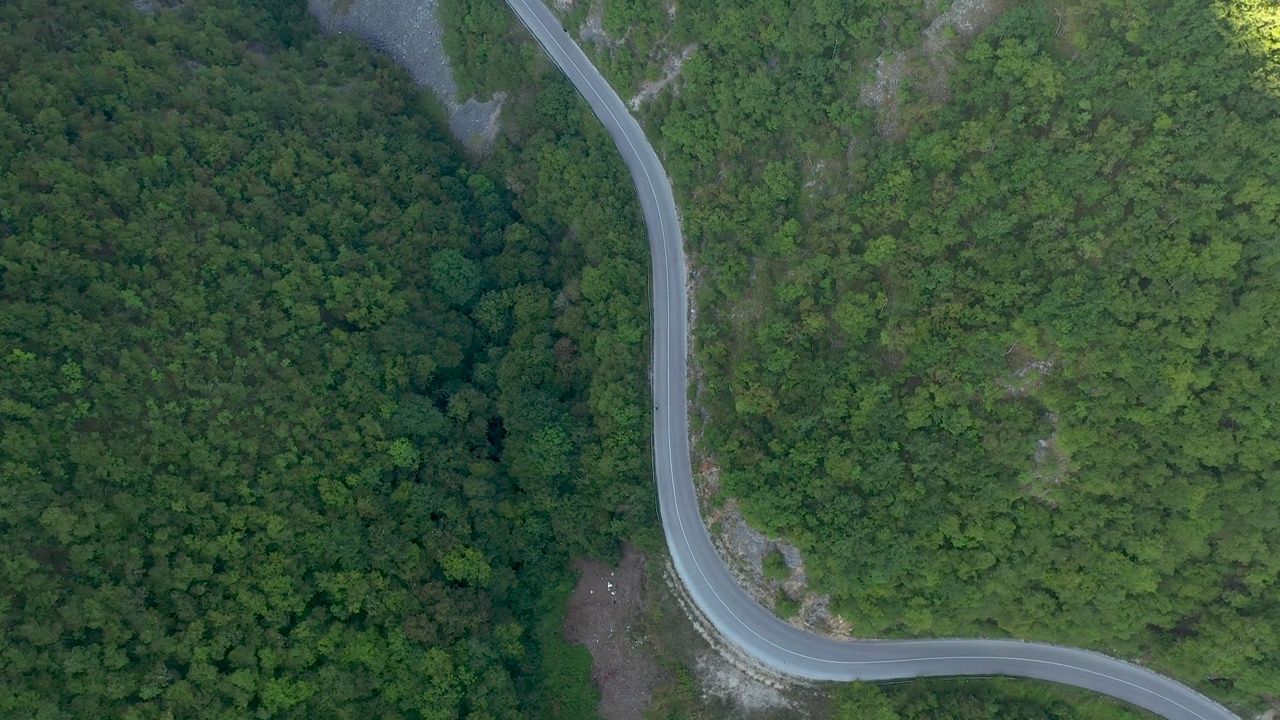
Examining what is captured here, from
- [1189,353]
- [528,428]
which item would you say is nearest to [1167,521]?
[1189,353]

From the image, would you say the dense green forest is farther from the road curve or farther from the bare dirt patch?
the bare dirt patch

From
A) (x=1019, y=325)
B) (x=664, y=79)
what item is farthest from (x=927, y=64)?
(x=664, y=79)

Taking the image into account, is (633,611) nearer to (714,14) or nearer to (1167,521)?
(1167,521)

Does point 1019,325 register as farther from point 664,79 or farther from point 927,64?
point 664,79

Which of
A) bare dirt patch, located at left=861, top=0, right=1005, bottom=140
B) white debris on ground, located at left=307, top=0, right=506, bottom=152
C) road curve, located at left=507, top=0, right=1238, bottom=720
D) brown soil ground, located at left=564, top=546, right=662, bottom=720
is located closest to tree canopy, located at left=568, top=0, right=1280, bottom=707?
bare dirt patch, located at left=861, top=0, right=1005, bottom=140

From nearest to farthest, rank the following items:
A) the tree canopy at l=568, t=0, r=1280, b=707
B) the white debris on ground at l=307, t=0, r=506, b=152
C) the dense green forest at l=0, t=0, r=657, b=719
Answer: the tree canopy at l=568, t=0, r=1280, b=707, the dense green forest at l=0, t=0, r=657, b=719, the white debris on ground at l=307, t=0, r=506, b=152

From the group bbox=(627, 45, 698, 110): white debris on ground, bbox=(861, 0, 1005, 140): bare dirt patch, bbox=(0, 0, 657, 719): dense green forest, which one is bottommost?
bbox=(0, 0, 657, 719): dense green forest

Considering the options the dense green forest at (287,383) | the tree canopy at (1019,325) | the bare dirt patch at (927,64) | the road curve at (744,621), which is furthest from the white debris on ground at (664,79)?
the bare dirt patch at (927,64)
